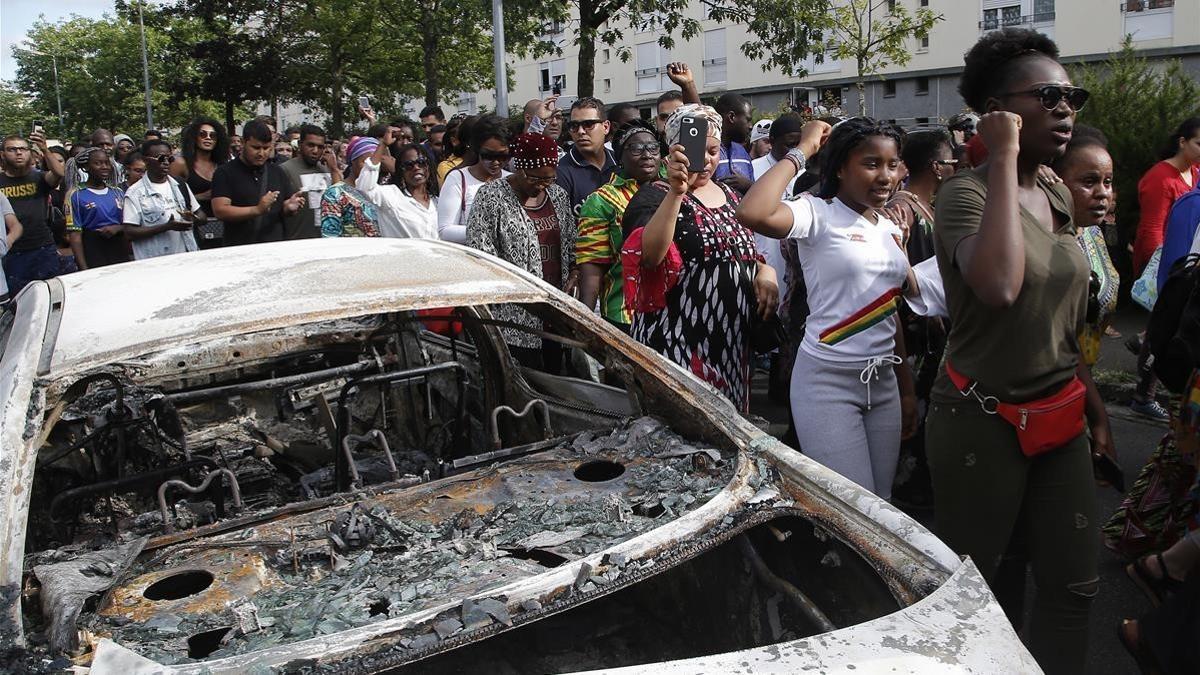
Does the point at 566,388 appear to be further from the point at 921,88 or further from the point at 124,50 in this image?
the point at 124,50

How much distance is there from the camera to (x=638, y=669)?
67.8 inches

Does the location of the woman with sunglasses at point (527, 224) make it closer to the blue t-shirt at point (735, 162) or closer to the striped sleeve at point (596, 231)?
the striped sleeve at point (596, 231)

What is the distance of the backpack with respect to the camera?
278 centimetres

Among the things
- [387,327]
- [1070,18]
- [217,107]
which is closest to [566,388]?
[387,327]

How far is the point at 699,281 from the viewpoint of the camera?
11.8 feet

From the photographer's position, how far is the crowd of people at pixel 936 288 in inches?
95.1

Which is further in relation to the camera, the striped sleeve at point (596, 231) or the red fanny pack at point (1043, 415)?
the striped sleeve at point (596, 231)

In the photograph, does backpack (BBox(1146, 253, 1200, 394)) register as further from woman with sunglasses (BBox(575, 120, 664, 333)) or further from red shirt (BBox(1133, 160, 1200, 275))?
Result: red shirt (BBox(1133, 160, 1200, 275))

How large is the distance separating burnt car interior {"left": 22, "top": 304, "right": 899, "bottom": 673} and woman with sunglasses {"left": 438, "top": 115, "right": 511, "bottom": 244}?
6.48 ft

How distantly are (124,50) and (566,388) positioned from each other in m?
48.9

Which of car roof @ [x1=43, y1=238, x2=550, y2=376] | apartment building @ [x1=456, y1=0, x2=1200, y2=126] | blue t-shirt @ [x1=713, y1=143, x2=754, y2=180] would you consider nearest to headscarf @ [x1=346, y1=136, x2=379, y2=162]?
blue t-shirt @ [x1=713, y1=143, x2=754, y2=180]

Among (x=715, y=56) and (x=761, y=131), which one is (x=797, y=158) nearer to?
(x=761, y=131)

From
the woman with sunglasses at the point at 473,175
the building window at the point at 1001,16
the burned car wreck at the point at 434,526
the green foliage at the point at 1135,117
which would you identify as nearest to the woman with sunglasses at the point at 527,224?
the woman with sunglasses at the point at 473,175

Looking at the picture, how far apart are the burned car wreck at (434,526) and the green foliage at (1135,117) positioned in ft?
23.9
